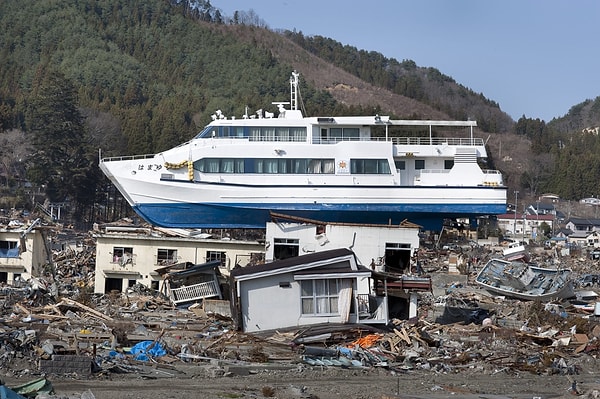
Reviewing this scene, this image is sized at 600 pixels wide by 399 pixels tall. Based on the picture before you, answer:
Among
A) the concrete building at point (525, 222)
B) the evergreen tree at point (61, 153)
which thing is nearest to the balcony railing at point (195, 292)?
the evergreen tree at point (61, 153)

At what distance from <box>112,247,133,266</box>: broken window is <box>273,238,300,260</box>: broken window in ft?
17.7

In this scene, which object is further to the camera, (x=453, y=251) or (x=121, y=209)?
(x=121, y=209)

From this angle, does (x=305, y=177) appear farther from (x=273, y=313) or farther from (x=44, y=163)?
(x=44, y=163)

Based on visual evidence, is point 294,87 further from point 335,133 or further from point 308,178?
point 308,178

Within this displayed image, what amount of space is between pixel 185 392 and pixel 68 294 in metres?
12.7

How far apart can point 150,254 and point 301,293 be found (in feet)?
37.8

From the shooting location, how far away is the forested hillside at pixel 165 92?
2574 inches

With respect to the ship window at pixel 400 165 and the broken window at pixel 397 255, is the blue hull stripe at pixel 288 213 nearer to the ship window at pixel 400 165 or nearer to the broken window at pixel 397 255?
the ship window at pixel 400 165

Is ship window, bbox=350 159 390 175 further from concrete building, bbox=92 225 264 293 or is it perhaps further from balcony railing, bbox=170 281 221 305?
balcony railing, bbox=170 281 221 305

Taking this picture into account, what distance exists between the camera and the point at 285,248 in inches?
1150

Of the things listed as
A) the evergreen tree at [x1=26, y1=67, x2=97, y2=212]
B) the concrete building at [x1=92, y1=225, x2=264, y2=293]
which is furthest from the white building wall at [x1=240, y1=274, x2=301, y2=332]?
the evergreen tree at [x1=26, y1=67, x2=97, y2=212]

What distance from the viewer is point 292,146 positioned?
4119 cm

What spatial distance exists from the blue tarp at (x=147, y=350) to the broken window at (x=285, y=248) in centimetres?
1054

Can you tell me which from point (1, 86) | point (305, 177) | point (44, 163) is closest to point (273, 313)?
point (305, 177)
